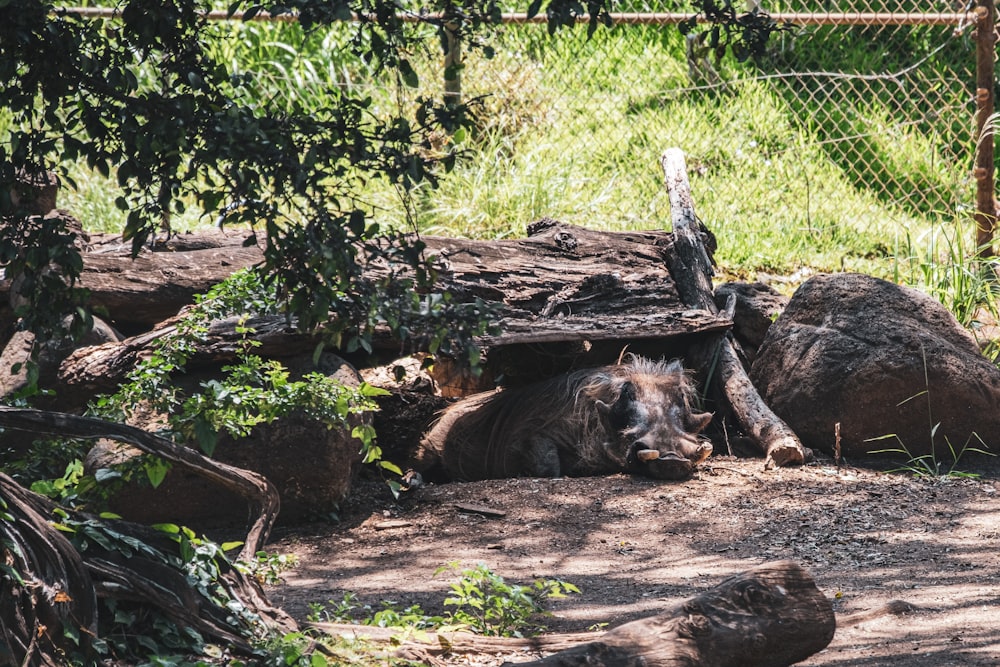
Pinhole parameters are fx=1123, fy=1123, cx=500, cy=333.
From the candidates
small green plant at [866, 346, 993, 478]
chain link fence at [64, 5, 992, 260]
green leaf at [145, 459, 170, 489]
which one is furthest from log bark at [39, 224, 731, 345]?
green leaf at [145, 459, 170, 489]

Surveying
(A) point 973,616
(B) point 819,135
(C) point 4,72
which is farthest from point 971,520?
(B) point 819,135

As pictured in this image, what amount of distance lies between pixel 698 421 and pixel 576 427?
2.28ft

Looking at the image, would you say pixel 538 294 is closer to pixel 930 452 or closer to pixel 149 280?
pixel 149 280

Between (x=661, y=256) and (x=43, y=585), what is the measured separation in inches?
199

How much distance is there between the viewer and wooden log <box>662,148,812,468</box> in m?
6.26

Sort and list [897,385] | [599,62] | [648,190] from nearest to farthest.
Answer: [897,385]
[648,190]
[599,62]

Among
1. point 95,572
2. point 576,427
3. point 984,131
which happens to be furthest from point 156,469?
point 984,131

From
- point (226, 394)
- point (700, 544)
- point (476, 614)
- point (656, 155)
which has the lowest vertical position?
point (700, 544)

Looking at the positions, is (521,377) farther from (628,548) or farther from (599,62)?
(599,62)

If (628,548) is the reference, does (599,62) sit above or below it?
above

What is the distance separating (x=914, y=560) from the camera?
15.3 feet

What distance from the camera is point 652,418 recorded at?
6344 millimetres

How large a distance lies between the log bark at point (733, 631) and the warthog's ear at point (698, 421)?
3.24m

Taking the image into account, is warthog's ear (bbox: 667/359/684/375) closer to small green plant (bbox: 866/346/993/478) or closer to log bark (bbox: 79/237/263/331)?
small green plant (bbox: 866/346/993/478)
